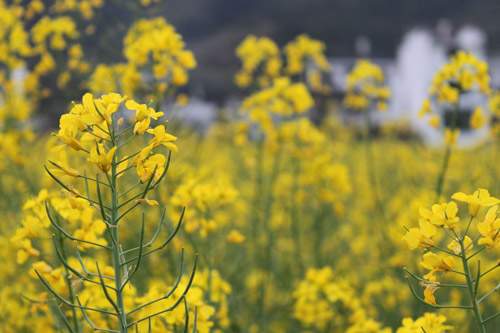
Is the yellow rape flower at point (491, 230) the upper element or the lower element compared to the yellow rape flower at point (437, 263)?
upper

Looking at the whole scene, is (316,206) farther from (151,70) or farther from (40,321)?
(40,321)

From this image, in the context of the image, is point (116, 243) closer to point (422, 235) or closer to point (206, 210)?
point (422, 235)

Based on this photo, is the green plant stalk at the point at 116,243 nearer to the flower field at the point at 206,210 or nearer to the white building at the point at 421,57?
the flower field at the point at 206,210

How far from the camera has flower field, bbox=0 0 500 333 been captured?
5.56 feet

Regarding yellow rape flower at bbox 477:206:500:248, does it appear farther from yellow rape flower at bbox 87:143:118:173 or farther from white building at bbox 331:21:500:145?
white building at bbox 331:21:500:145

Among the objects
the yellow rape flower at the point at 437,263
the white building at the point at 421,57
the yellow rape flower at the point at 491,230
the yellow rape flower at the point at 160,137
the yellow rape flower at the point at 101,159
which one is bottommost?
the yellow rape flower at the point at 437,263

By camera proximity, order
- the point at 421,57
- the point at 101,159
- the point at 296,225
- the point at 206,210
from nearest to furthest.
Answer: the point at 101,159
the point at 206,210
the point at 296,225
the point at 421,57

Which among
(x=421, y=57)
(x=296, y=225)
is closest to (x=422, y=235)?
(x=296, y=225)

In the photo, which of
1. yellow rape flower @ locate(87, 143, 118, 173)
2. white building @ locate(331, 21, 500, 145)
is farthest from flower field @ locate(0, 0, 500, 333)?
white building @ locate(331, 21, 500, 145)

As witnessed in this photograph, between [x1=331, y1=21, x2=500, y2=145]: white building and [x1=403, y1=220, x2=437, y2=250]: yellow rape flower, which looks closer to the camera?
[x1=403, y1=220, x2=437, y2=250]: yellow rape flower

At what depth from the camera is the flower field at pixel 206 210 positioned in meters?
1.69

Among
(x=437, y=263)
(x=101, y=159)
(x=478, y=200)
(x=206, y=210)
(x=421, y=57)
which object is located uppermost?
(x=421, y=57)

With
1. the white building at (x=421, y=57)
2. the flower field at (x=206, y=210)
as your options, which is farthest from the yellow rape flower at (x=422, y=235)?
the white building at (x=421, y=57)

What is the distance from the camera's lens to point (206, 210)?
8.20 ft
